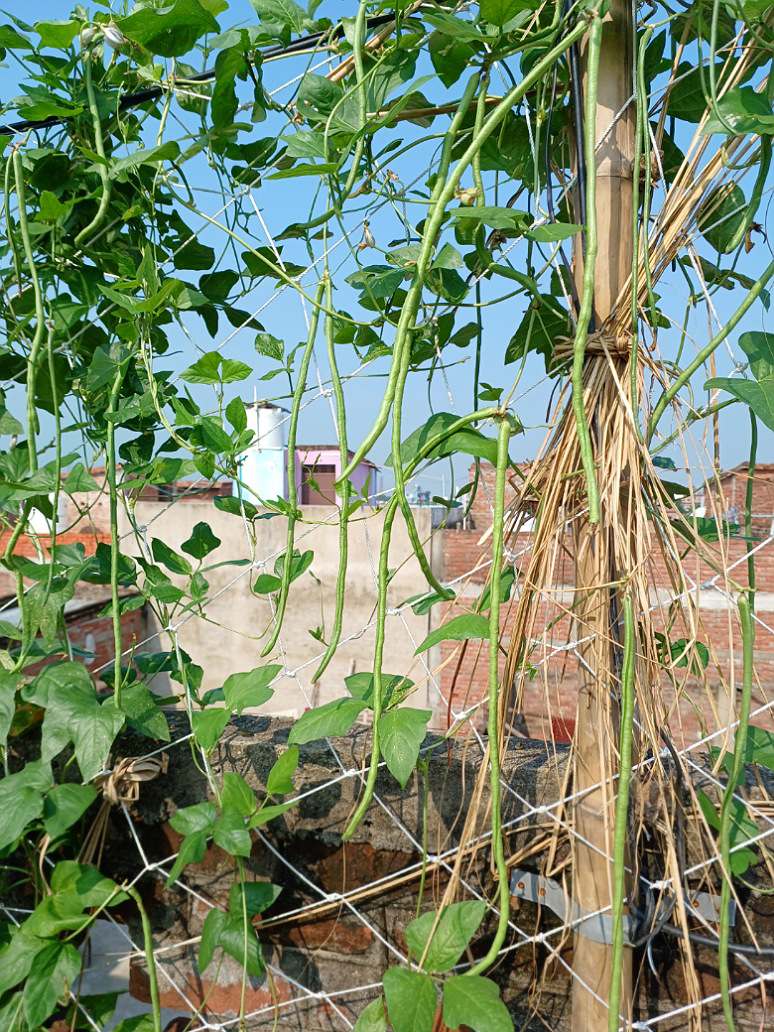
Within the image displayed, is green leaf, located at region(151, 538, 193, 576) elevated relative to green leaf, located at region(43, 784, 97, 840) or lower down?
elevated

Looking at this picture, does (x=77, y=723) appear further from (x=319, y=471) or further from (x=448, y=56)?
(x=319, y=471)

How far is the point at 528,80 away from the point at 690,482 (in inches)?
11.6

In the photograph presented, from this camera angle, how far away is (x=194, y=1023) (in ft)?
2.54

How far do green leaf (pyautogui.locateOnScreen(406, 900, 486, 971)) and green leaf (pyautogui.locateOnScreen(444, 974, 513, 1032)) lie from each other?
17mm

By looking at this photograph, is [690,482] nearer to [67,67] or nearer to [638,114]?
[638,114]

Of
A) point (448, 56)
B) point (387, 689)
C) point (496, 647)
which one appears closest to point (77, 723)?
point (387, 689)

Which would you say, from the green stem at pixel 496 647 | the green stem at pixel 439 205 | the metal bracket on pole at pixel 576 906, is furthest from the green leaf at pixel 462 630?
the metal bracket on pole at pixel 576 906

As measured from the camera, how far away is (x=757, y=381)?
51 centimetres

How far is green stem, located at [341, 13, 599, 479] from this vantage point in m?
0.51

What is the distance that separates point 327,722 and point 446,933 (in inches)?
7.4

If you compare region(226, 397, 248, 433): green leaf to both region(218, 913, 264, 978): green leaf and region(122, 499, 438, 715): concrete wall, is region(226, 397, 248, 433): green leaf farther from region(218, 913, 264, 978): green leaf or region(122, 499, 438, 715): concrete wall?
region(122, 499, 438, 715): concrete wall

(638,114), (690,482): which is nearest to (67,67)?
(638,114)

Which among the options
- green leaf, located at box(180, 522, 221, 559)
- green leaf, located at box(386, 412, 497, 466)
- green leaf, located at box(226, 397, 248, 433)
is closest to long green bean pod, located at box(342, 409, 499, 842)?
green leaf, located at box(386, 412, 497, 466)

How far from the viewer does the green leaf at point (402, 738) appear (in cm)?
53
